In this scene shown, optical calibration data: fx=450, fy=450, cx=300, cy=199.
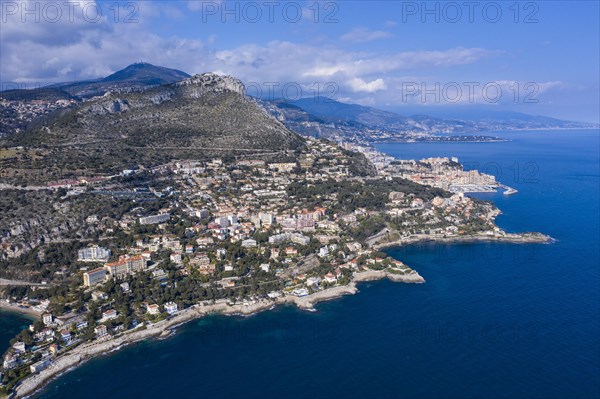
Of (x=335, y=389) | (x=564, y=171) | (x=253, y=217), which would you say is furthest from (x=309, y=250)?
(x=564, y=171)

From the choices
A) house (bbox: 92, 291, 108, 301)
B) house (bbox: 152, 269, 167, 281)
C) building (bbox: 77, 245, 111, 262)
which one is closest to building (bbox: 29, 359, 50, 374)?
house (bbox: 92, 291, 108, 301)

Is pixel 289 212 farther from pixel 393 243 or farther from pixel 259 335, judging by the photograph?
pixel 259 335

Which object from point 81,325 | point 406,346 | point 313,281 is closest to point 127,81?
point 313,281

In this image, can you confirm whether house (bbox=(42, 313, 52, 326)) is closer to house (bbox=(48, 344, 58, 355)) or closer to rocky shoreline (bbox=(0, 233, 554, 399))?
house (bbox=(48, 344, 58, 355))

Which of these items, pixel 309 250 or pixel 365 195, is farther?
pixel 365 195

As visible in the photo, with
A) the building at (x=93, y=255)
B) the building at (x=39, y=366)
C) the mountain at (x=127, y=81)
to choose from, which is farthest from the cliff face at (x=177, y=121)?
the building at (x=39, y=366)

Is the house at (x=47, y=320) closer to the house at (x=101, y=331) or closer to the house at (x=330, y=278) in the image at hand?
the house at (x=101, y=331)
